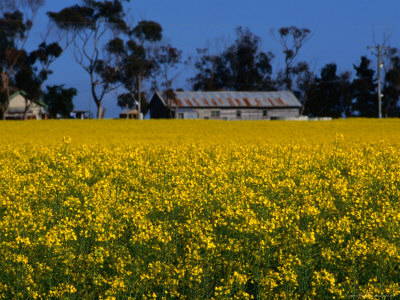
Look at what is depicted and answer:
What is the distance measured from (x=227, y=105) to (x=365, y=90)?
89.7ft

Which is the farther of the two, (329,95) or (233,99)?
(329,95)

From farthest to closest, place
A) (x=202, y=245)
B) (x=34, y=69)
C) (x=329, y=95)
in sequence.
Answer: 1. (x=329, y=95)
2. (x=34, y=69)
3. (x=202, y=245)

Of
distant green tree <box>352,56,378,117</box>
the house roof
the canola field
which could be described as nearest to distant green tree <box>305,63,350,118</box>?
distant green tree <box>352,56,378,117</box>

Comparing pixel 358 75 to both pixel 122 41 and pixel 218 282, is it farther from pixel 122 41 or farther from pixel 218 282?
pixel 218 282

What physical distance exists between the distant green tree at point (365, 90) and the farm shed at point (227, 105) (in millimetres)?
14758

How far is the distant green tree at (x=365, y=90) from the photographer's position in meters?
87.3

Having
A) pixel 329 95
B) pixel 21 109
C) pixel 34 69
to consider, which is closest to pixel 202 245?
pixel 34 69

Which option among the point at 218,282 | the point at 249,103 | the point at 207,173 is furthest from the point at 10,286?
the point at 249,103

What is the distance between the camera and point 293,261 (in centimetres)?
601

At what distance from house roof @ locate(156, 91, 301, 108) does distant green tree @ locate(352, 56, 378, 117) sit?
14.6m

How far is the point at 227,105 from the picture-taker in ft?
253

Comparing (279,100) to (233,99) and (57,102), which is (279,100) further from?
(57,102)

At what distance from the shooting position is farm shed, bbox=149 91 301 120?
76.5 metres

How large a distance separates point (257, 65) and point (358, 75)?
1865cm
